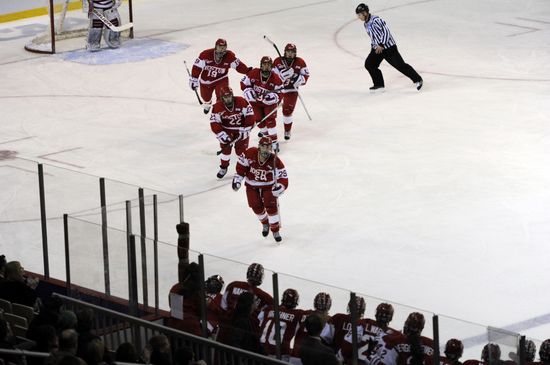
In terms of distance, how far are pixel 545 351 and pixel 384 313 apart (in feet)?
2.77

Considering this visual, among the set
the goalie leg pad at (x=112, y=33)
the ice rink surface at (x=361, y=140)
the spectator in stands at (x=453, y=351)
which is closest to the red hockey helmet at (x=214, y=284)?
the spectator in stands at (x=453, y=351)

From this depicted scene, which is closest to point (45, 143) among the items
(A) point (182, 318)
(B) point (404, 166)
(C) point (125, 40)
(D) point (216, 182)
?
(D) point (216, 182)

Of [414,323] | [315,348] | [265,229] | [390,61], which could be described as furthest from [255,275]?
[390,61]

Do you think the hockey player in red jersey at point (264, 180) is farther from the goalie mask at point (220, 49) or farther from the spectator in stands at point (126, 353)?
the spectator in stands at point (126, 353)

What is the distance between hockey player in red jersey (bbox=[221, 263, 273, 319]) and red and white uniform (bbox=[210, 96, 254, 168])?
14.1 feet

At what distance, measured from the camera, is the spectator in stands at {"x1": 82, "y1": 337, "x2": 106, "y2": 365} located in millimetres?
5887

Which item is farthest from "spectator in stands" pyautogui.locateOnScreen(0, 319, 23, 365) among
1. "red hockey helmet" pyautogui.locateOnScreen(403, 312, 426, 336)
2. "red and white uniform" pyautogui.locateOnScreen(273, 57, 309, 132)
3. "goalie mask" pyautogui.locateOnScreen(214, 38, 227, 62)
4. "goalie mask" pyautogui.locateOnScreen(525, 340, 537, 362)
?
"goalie mask" pyautogui.locateOnScreen(214, 38, 227, 62)

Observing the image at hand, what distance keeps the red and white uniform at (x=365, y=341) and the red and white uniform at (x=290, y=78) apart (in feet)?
20.5

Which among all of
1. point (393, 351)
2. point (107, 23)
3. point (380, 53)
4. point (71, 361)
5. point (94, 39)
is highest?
point (71, 361)

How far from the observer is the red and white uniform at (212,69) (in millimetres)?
13031

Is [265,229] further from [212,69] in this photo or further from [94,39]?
[94,39]

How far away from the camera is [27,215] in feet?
29.4

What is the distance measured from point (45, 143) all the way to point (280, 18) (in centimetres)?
667

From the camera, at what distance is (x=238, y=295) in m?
7.12
